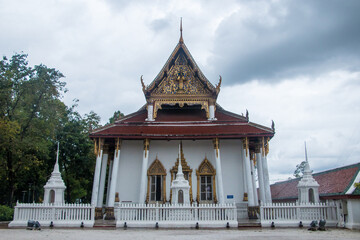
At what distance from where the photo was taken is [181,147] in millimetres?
17719

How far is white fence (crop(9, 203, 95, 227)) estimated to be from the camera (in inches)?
528

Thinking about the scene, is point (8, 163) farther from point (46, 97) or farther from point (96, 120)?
point (96, 120)

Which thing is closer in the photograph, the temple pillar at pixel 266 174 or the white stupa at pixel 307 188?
the white stupa at pixel 307 188

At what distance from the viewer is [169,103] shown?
18156 millimetres

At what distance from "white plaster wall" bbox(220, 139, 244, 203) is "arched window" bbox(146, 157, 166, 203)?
10.5ft

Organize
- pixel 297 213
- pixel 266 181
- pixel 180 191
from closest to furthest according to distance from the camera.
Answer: pixel 297 213 < pixel 180 191 < pixel 266 181

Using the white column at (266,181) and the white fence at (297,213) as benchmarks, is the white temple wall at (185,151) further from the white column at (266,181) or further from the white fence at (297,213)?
the white fence at (297,213)

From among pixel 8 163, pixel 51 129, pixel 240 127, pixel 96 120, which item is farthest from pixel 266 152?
→ pixel 96 120

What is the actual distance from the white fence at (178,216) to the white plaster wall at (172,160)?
335cm

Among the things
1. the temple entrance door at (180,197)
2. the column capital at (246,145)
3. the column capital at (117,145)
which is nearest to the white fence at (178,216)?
the temple entrance door at (180,197)

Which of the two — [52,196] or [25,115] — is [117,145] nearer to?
[52,196]

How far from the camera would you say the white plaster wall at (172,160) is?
17.0m

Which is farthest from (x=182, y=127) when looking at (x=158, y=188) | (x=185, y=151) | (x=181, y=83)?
A: (x=158, y=188)

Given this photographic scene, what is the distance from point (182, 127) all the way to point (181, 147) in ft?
3.59
